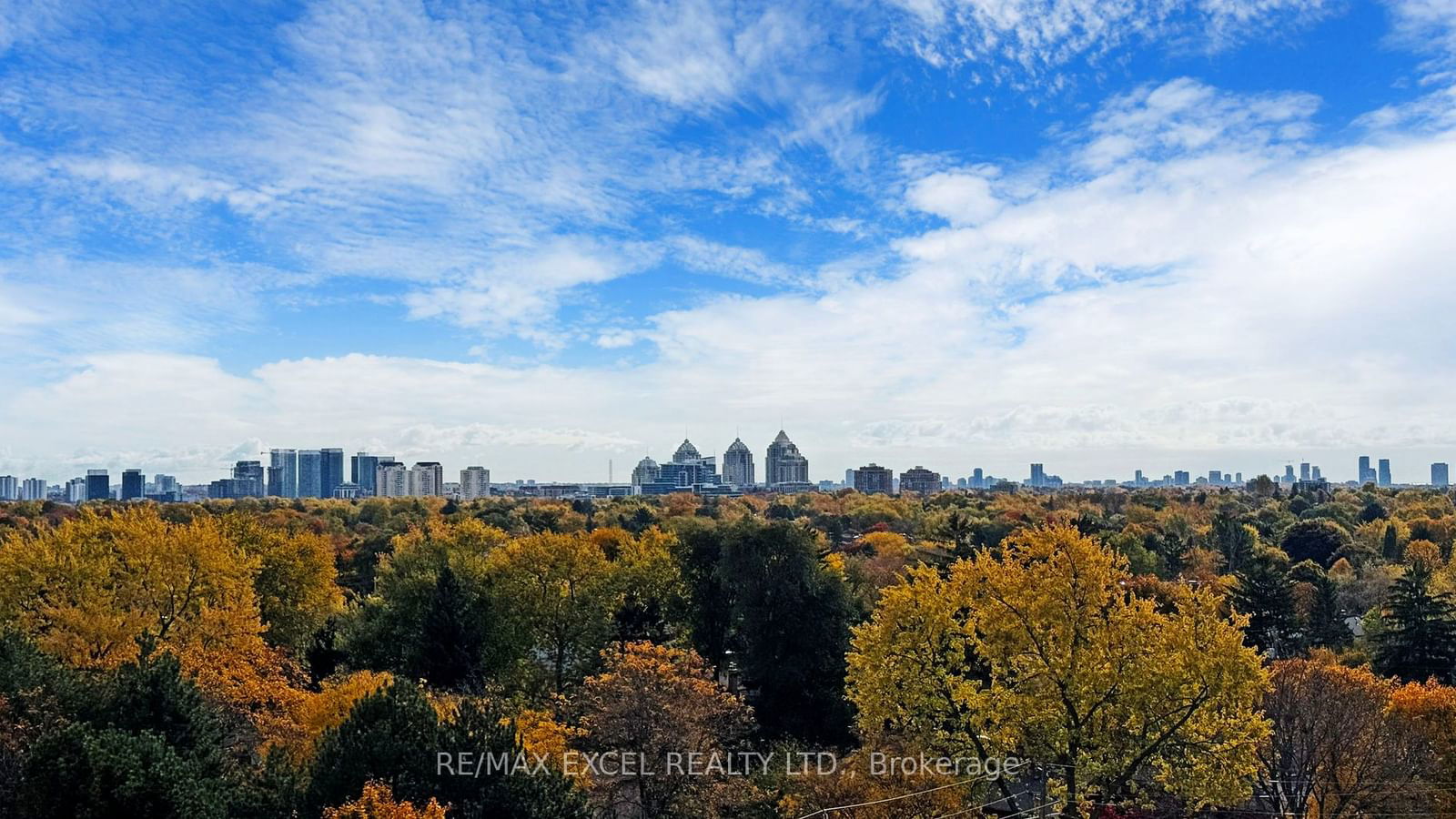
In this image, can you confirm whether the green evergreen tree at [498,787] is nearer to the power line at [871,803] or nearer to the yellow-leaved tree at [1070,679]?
the power line at [871,803]

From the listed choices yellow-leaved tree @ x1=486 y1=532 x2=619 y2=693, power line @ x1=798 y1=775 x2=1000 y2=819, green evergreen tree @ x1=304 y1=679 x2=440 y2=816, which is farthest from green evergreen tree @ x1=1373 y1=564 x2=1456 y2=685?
green evergreen tree @ x1=304 y1=679 x2=440 y2=816

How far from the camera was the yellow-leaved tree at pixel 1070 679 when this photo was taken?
17891 millimetres

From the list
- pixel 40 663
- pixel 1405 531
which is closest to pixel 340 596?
pixel 40 663

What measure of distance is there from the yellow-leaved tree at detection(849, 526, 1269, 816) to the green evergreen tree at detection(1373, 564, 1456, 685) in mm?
14811

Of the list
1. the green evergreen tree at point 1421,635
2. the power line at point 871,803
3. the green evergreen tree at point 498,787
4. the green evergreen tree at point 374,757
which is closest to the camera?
the green evergreen tree at point 498,787

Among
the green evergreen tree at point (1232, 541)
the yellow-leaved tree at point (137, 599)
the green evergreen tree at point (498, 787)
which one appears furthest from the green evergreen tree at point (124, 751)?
the green evergreen tree at point (1232, 541)

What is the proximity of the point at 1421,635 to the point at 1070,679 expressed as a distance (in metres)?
19.2

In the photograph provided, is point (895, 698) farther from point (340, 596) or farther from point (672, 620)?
point (340, 596)

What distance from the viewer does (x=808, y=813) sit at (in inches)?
719

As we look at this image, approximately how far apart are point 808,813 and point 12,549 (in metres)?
28.7

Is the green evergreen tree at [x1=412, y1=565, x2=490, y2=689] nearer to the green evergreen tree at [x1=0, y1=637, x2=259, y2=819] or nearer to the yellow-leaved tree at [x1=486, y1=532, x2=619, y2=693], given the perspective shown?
the yellow-leaved tree at [x1=486, y1=532, x2=619, y2=693]

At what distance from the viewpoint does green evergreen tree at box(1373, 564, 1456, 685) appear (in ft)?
99.0

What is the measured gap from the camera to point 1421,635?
99.3 feet

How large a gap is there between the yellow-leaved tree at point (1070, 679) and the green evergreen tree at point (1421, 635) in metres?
14.8
